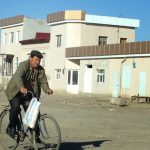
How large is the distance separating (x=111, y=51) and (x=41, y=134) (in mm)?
30840

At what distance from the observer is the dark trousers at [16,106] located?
8211 mm

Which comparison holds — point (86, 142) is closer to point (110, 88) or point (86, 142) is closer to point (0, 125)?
point (0, 125)

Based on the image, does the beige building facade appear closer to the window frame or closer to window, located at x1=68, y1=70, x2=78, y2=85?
window, located at x1=68, y1=70, x2=78, y2=85

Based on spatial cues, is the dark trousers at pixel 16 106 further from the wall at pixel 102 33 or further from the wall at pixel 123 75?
the wall at pixel 102 33

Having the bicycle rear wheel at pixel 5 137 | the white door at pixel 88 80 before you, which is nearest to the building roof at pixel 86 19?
the white door at pixel 88 80

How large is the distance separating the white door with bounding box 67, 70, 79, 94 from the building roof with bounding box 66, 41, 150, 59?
1.60 metres

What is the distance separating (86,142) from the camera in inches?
400

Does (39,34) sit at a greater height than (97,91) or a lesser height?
greater

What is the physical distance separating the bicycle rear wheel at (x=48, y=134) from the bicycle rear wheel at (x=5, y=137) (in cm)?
56

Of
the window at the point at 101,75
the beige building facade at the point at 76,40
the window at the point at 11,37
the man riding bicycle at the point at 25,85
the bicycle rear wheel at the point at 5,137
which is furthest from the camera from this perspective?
the window at the point at 11,37

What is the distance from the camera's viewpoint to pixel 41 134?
8219mm

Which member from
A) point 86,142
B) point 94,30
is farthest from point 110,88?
point 86,142

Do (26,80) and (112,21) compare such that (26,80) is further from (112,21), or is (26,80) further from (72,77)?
(112,21)

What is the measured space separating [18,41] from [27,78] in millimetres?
50091
